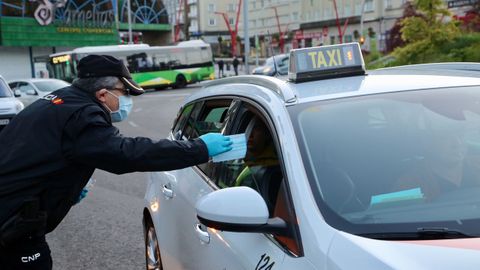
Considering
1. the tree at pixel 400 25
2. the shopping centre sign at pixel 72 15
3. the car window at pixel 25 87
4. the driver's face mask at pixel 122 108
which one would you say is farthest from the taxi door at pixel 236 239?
the shopping centre sign at pixel 72 15

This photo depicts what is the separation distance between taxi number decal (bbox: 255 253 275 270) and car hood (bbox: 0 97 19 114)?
10.9 metres

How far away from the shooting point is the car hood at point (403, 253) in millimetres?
1646

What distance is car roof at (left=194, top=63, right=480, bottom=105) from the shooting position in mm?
2588

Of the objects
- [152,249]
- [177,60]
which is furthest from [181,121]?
[177,60]

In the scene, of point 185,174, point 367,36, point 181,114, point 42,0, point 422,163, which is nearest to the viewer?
point 422,163

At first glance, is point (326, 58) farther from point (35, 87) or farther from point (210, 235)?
point (35, 87)

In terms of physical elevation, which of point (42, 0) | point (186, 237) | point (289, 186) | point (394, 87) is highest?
point (42, 0)

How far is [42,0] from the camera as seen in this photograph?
45125 millimetres

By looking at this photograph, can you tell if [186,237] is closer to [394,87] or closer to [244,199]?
[244,199]

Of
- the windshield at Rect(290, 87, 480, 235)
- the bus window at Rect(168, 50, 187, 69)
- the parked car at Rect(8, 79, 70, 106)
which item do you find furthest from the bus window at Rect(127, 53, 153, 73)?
the windshield at Rect(290, 87, 480, 235)

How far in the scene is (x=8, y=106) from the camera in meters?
11.8

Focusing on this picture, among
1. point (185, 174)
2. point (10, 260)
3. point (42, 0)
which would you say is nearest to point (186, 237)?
point (185, 174)

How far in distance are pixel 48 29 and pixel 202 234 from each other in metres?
46.9

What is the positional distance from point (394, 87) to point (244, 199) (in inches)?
41.0
